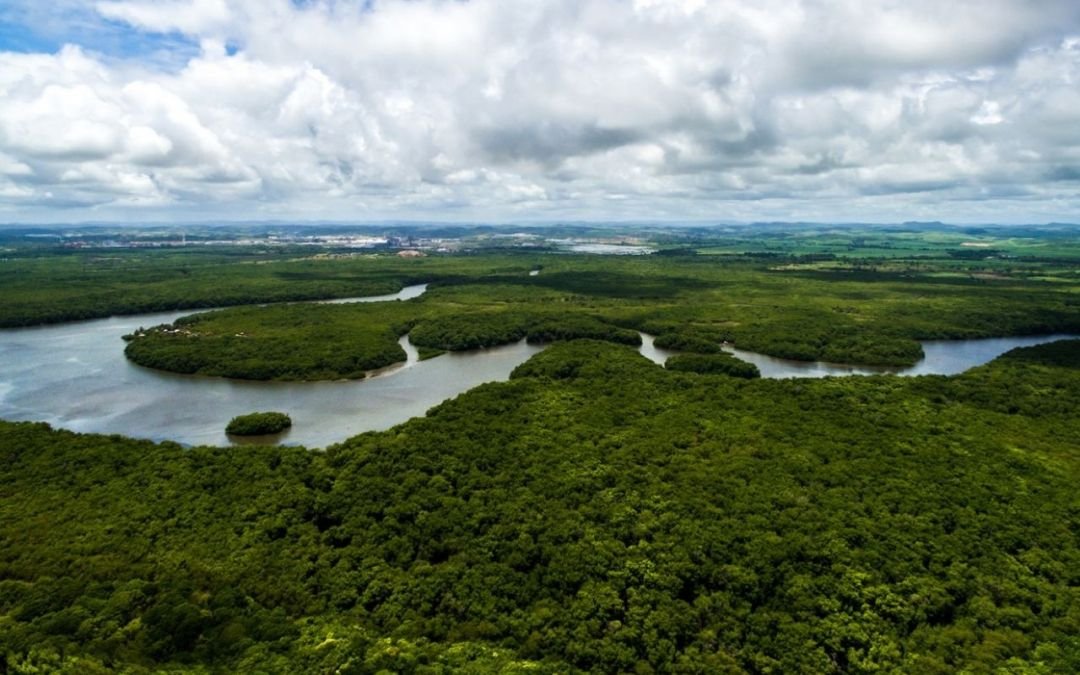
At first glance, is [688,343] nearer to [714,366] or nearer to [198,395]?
[714,366]

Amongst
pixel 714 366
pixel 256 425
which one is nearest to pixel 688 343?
pixel 714 366

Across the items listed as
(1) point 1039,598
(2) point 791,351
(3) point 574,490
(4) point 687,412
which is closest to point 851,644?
(1) point 1039,598

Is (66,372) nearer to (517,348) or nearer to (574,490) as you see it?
(517,348)

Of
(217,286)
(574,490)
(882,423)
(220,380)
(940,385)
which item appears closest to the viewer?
(574,490)

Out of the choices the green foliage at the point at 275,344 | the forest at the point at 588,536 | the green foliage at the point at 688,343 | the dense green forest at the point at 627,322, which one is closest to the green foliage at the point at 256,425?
the forest at the point at 588,536

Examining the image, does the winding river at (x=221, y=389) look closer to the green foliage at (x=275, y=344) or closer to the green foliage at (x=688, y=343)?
the green foliage at (x=688, y=343)

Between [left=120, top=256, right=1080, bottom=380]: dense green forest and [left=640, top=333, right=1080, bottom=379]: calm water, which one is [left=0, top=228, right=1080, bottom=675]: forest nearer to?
[left=640, top=333, right=1080, bottom=379]: calm water
